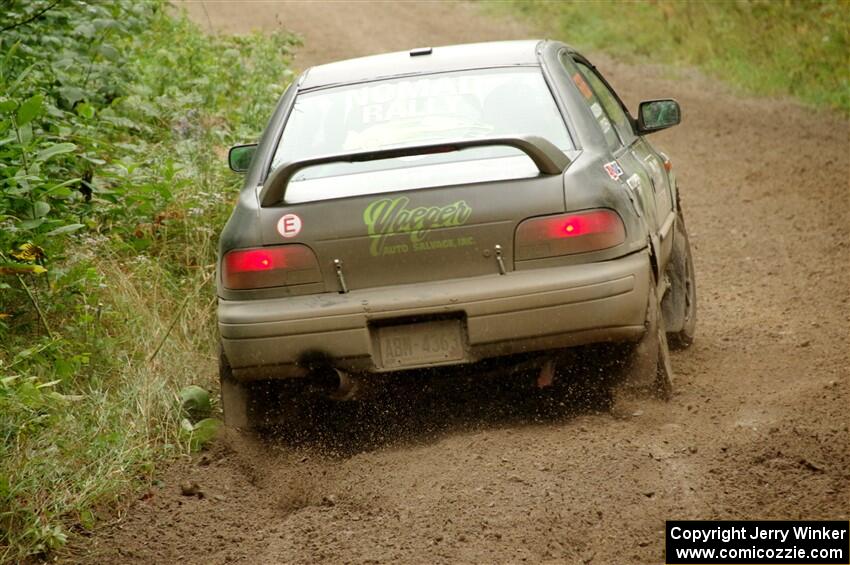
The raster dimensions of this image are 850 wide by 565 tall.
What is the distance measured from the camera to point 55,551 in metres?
4.35

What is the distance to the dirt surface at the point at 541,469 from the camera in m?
4.03

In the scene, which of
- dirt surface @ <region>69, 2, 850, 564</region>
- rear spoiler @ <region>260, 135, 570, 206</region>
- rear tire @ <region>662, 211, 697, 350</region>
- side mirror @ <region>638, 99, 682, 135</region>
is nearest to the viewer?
dirt surface @ <region>69, 2, 850, 564</region>

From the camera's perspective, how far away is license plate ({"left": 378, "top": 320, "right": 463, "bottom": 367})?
4.93 meters

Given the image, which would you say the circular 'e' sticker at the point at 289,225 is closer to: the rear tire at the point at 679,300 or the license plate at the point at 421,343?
the license plate at the point at 421,343

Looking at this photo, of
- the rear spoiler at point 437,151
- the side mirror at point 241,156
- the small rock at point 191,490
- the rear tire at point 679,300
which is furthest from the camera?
the rear tire at point 679,300

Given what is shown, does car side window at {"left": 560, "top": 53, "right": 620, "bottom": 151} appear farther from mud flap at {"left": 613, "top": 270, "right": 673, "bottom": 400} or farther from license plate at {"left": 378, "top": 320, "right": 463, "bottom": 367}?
license plate at {"left": 378, "top": 320, "right": 463, "bottom": 367}

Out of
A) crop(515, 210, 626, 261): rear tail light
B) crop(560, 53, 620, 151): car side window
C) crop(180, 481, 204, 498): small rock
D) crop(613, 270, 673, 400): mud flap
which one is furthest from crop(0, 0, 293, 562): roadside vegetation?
crop(560, 53, 620, 151): car side window

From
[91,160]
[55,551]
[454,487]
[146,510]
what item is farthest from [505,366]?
[91,160]

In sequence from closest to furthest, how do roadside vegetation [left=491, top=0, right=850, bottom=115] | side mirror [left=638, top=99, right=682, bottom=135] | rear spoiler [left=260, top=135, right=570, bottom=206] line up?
rear spoiler [left=260, top=135, right=570, bottom=206]
side mirror [left=638, top=99, right=682, bottom=135]
roadside vegetation [left=491, top=0, right=850, bottom=115]

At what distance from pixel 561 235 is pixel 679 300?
1.87 meters

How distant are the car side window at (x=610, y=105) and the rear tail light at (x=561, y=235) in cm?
123

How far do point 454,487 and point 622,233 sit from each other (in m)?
1.23

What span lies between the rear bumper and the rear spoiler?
41 centimetres

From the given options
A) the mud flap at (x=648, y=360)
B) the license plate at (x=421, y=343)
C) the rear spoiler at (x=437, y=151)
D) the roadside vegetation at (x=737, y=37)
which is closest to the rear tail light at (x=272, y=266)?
the rear spoiler at (x=437, y=151)
